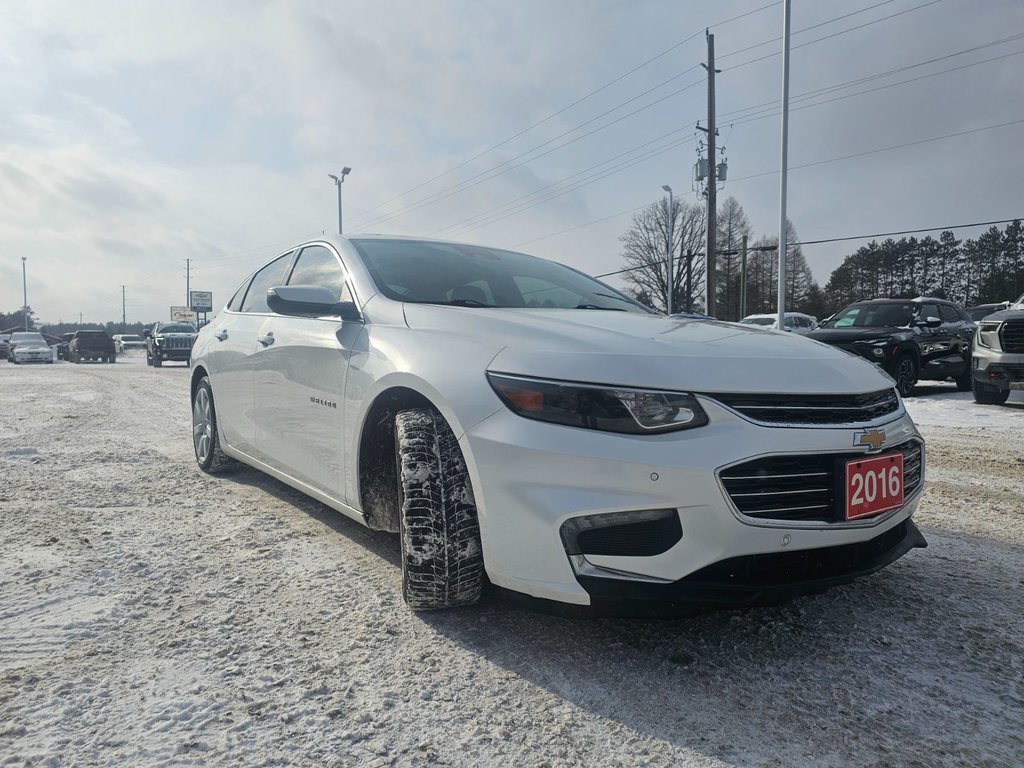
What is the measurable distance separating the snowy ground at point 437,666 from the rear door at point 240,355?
755mm

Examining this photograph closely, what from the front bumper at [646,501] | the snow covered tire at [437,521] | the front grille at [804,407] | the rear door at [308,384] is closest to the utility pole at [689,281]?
the rear door at [308,384]

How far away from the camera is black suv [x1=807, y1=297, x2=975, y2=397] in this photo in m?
9.78

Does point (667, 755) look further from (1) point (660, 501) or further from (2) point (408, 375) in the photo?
(2) point (408, 375)

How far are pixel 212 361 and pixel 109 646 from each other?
2.62 metres

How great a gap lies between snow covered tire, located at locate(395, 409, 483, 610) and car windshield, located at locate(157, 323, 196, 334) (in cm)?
2650

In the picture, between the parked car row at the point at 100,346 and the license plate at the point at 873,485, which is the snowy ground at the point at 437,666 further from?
the parked car row at the point at 100,346

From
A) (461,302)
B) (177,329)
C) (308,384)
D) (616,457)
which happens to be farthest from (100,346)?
(616,457)

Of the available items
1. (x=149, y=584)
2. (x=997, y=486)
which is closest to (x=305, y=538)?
(x=149, y=584)

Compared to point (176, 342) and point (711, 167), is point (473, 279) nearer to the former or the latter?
point (711, 167)

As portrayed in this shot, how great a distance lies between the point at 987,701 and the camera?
1839mm

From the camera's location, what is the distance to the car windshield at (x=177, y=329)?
26.1 m

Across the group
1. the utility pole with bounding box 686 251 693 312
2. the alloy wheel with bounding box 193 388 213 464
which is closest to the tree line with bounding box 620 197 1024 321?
the utility pole with bounding box 686 251 693 312

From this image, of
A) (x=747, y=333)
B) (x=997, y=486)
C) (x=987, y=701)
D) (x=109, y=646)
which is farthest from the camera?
(x=997, y=486)

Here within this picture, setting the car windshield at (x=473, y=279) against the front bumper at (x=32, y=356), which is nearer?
the car windshield at (x=473, y=279)
